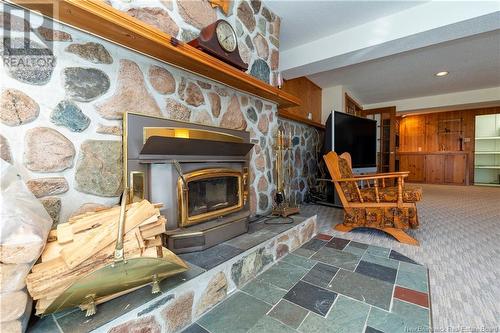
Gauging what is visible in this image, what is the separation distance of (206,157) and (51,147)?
31.4 inches

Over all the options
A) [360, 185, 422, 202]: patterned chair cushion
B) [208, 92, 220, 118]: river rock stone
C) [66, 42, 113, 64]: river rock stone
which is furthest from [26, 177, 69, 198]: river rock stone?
[360, 185, 422, 202]: patterned chair cushion

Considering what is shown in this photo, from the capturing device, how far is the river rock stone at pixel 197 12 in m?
1.49

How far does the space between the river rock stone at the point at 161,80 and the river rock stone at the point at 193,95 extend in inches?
4.6

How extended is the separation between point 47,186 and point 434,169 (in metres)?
8.50

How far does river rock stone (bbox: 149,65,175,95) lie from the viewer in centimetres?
138

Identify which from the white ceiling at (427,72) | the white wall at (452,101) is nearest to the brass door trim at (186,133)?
the white ceiling at (427,72)

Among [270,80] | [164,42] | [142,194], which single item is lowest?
[142,194]

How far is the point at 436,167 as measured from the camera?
6.56m

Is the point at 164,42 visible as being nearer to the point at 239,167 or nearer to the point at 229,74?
the point at 229,74

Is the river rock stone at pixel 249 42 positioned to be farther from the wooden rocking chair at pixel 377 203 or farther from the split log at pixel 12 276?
the split log at pixel 12 276

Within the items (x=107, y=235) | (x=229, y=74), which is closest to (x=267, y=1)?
(x=229, y=74)

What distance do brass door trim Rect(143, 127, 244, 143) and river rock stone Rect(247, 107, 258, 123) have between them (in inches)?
20.1

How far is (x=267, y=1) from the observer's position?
2088mm

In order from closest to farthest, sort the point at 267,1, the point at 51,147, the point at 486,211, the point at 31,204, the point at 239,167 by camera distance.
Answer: the point at 31,204 → the point at 51,147 → the point at 239,167 → the point at 267,1 → the point at 486,211
